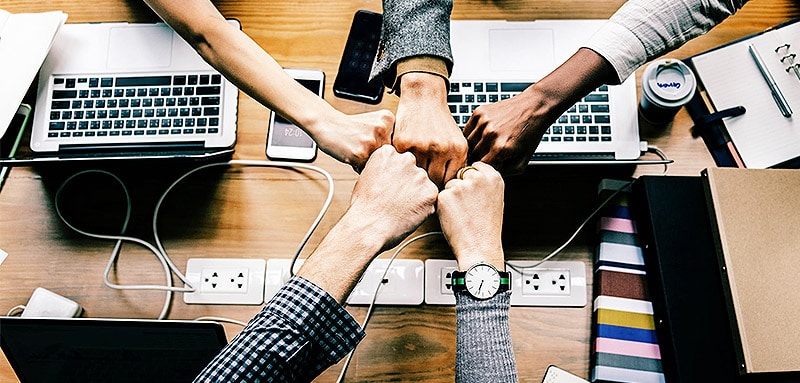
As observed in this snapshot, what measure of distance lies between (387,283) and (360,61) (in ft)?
1.25

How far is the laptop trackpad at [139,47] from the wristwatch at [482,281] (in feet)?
2.00

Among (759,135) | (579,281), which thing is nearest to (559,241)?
(579,281)

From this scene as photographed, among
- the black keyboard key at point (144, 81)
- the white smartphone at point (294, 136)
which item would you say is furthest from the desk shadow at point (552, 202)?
the black keyboard key at point (144, 81)

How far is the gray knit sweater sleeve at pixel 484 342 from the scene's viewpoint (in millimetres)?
793

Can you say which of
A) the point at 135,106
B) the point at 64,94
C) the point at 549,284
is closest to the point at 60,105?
the point at 64,94

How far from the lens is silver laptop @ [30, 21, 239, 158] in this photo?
3.36ft

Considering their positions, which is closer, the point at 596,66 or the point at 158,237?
the point at 596,66

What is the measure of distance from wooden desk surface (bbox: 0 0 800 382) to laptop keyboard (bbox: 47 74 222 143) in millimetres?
71

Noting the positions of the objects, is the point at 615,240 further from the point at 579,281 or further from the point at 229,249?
the point at 229,249

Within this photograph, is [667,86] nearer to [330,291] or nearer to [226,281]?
[330,291]

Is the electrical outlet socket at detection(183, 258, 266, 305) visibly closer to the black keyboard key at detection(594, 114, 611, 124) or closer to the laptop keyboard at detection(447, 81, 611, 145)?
the laptop keyboard at detection(447, 81, 611, 145)

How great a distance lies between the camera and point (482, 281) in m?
0.83

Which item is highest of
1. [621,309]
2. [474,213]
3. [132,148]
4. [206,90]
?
[206,90]

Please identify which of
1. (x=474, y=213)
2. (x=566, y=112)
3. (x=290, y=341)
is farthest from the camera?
(x=566, y=112)
